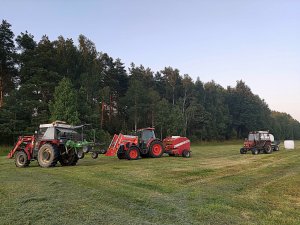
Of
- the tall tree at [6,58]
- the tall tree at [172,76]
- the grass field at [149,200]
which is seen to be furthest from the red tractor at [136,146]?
the tall tree at [172,76]

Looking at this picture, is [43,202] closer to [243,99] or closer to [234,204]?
[234,204]

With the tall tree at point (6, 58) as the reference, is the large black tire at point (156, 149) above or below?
below

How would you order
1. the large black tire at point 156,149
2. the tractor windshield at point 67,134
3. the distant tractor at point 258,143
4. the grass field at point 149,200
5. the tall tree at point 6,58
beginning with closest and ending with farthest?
the grass field at point 149,200, the tractor windshield at point 67,134, the large black tire at point 156,149, the distant tractor at point 258,143, the tall tree at point 6,58

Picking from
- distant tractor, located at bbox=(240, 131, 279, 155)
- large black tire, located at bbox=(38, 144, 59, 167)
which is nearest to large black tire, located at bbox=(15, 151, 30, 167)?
large black tire, located at bbox=(38, 144, 59, 167)

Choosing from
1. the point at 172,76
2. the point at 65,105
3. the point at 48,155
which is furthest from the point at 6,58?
the point at 172,76

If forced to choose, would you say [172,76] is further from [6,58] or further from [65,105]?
[65,105]

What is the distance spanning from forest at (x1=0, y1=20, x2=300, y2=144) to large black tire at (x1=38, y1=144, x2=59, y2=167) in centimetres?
1771

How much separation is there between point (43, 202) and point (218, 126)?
63.3m

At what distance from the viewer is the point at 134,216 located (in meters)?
5.91

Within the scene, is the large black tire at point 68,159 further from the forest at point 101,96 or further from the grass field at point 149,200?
the forest at point 101,96

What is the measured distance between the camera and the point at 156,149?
65.0 ft

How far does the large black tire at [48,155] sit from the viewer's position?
14164 millimetres

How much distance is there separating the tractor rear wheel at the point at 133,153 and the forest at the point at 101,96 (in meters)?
15.0

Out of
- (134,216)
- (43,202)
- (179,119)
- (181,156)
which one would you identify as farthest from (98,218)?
(179,119)
